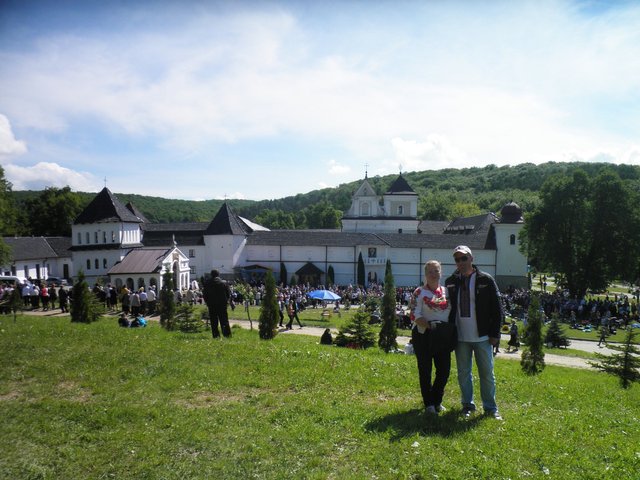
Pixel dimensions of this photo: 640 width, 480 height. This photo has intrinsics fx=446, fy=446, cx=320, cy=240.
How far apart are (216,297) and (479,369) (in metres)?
8.45

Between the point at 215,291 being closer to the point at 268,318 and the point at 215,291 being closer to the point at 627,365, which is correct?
the point at 268,318

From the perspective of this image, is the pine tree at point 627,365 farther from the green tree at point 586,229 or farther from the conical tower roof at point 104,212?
the conical tower roof at point 104,212

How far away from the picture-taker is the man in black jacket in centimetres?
617

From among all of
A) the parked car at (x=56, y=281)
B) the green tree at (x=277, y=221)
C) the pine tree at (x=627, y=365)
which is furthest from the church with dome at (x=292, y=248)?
the green tree at (x=277, y=221)

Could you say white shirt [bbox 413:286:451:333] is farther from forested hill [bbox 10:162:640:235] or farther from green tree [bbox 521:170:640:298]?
forested hill [bbox 10:162:640:235]

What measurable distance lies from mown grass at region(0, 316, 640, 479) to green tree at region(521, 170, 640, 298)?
36.0 metres

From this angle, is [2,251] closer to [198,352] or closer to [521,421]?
[198,352]

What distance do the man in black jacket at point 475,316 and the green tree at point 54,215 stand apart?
79313 millimetres

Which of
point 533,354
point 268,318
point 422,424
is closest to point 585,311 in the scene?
point 533,354

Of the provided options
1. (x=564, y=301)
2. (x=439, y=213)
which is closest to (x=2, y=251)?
(x=564, y=301)

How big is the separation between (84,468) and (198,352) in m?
5.11

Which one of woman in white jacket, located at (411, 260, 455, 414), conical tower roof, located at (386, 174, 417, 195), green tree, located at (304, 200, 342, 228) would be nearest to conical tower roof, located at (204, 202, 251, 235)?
conical tower roof, located at (386, 174, 417, 195)

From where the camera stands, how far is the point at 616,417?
710 centimetres

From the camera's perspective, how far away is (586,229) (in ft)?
137
